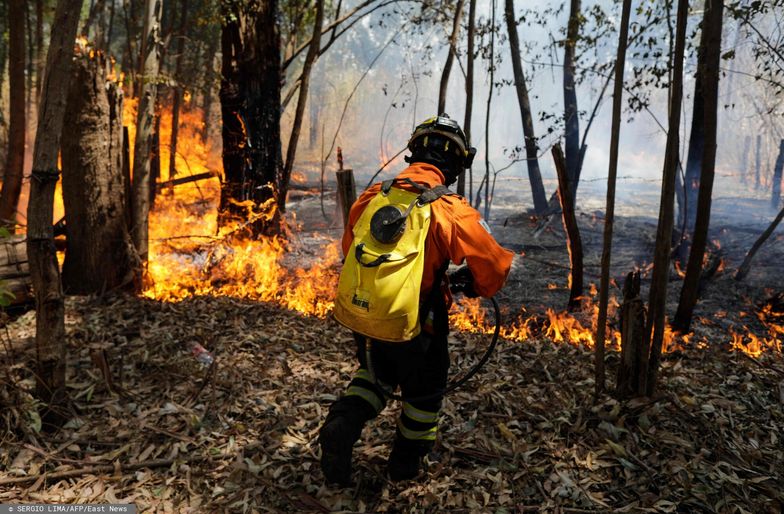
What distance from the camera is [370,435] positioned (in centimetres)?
372

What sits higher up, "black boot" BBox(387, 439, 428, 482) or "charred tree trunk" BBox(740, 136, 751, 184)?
"charred tree trunk" BBox(740, 136, 751, 184)

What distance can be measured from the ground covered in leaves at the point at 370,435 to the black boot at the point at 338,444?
0.37 m

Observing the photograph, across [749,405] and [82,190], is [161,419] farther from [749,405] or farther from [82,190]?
[749,405]

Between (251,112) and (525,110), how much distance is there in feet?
26.6

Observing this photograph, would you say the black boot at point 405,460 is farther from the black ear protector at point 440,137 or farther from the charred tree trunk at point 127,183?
the charred tree trunk at point 127,183

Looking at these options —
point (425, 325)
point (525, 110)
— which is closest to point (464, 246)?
point (425, 325)

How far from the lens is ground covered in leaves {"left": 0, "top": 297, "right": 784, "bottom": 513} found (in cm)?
307

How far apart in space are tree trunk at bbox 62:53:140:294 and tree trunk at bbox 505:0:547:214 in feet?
22.6

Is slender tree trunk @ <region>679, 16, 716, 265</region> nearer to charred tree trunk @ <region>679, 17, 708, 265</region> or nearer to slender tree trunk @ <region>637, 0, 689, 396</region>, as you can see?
charred tree trunk @ <region>679, 17, 708, 265</region>

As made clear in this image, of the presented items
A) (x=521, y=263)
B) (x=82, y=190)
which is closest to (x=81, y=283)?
(x=82, y=190)

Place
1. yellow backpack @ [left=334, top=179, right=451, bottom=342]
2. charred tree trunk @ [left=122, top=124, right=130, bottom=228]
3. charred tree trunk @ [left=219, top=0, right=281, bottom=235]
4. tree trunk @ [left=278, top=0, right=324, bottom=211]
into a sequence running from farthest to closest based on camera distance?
1. charred tree trunk @ [left=219, top=0, right=281, bottom=235]
2. tree trunk @ [left=278, top=0, right=324, bottom=211]
3. charred tree trunk @ [left=122, top=124, right=130, bottom=228]
4. yellow backpack @ [left=334, top=179, right=451, bottom=342]

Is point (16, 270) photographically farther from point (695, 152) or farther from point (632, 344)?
point (695, 152)

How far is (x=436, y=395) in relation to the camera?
121 inches

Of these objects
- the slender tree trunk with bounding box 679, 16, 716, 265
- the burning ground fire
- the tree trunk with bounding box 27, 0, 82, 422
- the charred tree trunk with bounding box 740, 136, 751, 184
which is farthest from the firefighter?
the charred tree trunk with bounding box 740, 136, 751, 184
